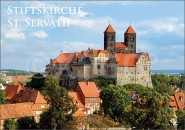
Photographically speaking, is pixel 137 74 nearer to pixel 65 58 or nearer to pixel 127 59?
pixel 127 59

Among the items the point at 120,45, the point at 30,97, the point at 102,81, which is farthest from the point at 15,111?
the point at 120,45

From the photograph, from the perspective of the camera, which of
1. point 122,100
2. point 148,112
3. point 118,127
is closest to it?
point 148,112

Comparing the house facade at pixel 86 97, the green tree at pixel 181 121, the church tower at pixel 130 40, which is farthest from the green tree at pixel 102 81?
the green tree at pixel 181 121

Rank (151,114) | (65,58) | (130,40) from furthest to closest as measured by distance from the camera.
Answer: (130,40) < (65,58) < (151,114)

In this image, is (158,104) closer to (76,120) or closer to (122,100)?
(76,120)

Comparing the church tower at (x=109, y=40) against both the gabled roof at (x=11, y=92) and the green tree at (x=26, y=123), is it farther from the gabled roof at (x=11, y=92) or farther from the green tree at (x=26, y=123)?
the green tree at (x=26, y=123)

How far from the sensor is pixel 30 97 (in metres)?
40.5

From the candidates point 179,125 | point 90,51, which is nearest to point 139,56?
point 90,51

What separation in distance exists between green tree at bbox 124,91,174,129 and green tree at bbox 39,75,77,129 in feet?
13.9

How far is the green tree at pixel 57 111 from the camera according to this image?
31.2 m

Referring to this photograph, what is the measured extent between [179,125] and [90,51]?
87.2ft

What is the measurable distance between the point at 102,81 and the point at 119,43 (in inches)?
390

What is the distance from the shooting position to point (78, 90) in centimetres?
4791

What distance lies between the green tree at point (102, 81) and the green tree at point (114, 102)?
14.1 metres
